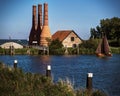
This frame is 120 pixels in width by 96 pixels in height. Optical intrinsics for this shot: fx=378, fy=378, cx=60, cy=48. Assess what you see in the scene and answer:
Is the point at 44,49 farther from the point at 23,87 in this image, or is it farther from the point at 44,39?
the point at 23,87

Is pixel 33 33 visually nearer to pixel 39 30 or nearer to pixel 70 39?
pixel 39 30

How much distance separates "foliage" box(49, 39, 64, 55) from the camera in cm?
9178

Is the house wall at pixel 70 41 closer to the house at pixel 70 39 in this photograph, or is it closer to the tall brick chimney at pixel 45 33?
the house at pixel 70 39

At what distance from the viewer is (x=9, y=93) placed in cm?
1441

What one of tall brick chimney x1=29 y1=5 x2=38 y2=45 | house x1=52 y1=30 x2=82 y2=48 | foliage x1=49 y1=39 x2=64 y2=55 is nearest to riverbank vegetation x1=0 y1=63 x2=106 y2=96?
foliage x1=49 y1=39 x2=64 y2=55

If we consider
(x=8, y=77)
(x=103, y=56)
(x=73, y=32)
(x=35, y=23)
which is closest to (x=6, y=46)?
(x=35, y=23)

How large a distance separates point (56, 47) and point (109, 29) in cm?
2182

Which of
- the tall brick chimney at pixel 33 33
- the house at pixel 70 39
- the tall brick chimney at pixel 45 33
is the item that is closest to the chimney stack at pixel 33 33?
the tall brick chimney at pixel 33 33

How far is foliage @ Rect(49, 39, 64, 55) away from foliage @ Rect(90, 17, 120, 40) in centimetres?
1312

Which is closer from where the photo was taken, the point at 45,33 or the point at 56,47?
the point at 56,47

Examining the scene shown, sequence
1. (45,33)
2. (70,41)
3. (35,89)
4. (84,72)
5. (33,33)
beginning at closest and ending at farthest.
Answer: (35,89), (84,72), (45,33), (70,41), (33,33)

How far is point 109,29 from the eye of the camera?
10788 cm

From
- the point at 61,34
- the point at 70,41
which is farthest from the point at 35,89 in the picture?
the point at 61,34

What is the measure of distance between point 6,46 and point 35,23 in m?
10.2
